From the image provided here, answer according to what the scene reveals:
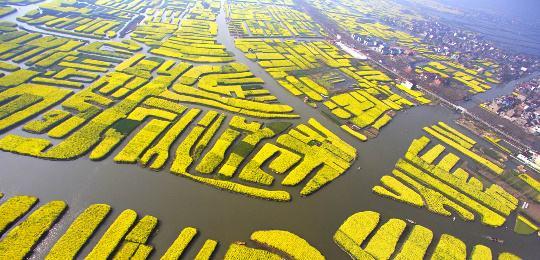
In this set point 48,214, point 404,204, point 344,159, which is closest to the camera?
point 48,214

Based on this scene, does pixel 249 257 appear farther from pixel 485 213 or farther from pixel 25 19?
pixel 25 19

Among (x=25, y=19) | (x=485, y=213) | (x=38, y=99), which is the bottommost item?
(x=485, y=213)

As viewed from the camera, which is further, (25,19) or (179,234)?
(25,19)

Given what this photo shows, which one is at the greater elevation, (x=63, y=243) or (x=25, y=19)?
(x=25, y=19)

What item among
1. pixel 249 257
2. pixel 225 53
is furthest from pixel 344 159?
pixel 225 53

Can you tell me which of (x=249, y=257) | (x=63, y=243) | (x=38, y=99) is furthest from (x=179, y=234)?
(x=38, y=99)

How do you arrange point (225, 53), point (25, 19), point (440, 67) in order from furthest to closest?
point (440, 67) < point (25, 19) < point (225, 53)

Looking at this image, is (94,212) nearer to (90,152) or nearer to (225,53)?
(90,152)
